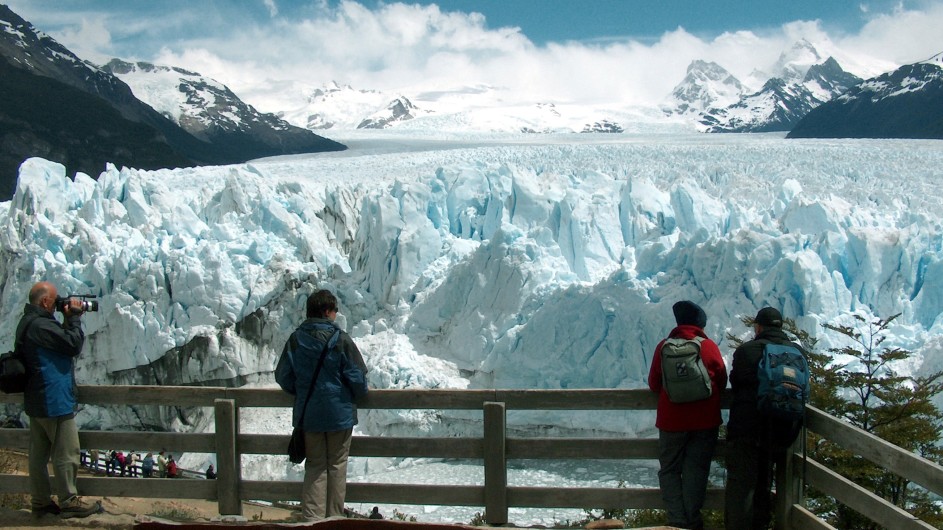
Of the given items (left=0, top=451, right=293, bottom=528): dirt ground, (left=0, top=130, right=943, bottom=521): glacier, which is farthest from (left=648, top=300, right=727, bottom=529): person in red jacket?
(left=0, top=130, right=943, bottom=521): glacier

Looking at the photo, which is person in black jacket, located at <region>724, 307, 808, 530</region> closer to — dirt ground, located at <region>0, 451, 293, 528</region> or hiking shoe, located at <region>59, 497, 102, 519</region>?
dirt ground, located at <region>0, 451, 293, 528</region>

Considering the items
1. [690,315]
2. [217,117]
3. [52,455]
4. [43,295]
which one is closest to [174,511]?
[52,455]

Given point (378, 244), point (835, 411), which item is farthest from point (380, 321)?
point (835, 411)

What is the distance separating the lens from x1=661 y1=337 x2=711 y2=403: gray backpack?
3.14 m

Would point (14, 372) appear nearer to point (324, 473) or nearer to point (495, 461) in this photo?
point (324, 473)

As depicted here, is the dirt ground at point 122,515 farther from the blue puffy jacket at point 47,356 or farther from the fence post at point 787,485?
the fence post at point 787,485

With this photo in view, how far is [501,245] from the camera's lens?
489 inches

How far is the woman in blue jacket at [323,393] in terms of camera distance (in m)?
3.29

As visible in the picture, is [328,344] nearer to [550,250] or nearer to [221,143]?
[550,250]

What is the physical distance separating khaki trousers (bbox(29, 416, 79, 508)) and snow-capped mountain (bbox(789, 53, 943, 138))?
37.0 m

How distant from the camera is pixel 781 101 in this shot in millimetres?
136500

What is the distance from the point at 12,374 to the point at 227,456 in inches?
35.4

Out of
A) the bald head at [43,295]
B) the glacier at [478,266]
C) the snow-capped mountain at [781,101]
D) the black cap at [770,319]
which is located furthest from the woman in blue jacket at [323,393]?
the snow-capped mountain at [781,101]

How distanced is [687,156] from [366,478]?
10.8 meters
